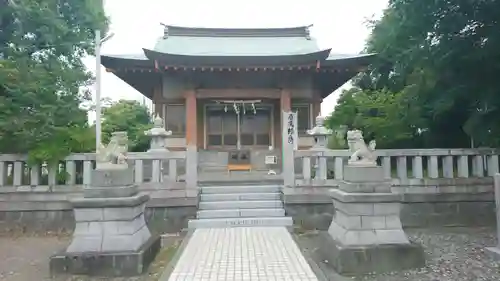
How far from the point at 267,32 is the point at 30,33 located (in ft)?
38.9

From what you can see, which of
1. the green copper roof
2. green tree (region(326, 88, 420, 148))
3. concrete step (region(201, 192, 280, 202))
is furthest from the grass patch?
the green copper roof

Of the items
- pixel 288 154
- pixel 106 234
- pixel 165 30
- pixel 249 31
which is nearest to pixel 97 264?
pixel 106 234

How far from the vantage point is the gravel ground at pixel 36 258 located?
238 inches

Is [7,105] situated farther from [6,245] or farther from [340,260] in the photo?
[340,260]

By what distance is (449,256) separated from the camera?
686cm

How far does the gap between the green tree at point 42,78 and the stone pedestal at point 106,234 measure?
328cm

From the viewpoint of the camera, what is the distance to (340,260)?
6.07 metres

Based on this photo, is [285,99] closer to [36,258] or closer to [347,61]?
[347,61]

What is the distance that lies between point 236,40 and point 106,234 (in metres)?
15.1

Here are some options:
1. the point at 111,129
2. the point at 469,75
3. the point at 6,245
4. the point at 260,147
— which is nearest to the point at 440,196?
the point at 469,75

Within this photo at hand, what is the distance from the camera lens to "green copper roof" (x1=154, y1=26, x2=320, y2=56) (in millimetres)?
18500

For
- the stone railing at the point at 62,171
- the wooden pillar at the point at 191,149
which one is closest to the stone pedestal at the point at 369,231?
the wooden pillar at the point at 191,149

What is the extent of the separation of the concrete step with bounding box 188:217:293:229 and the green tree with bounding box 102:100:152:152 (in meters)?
9.93

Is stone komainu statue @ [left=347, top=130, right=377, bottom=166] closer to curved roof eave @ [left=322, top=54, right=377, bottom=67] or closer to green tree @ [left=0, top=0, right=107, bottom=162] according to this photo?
green tree @ [left=0, top=0, right=107, bottom=162]
